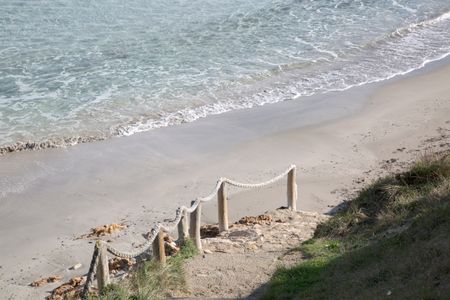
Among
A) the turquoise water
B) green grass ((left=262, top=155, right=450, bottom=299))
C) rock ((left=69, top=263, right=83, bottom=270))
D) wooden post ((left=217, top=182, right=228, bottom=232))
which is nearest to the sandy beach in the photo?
→ rock ((left=69, top=263, right=83, bottom=270))

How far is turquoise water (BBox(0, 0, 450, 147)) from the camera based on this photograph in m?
18.6

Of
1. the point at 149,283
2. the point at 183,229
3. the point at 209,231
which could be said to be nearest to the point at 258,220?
the point at 209,231

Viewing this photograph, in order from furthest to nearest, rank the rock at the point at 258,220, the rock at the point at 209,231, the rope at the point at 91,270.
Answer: the rock at the point at 258,220 < the rock at the point at 209,231 < the rope at the point at 91,270

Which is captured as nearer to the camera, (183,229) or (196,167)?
(183,229)

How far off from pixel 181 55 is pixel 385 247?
16.3 m

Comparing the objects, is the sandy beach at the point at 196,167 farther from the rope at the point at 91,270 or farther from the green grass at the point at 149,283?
the green grass at the point at 149,283

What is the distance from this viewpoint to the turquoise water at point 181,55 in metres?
18.6

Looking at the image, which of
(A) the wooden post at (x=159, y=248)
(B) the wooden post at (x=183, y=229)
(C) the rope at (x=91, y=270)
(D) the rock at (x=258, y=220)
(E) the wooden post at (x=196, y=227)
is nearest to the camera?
(C) the rope at (x=91, y=270)

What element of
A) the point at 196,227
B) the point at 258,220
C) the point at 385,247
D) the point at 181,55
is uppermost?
the point at 385,247

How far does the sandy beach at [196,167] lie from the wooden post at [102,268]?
6.11 ft

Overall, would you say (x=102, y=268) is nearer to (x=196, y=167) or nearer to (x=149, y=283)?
(x=149, y=283)

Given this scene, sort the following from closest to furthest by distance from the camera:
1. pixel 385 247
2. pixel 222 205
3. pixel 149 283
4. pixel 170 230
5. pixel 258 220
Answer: pixel 385 247, pixel 149 283, pixel 170 230, pixel 222 205, pixel 258 220

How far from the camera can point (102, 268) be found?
8383 mm

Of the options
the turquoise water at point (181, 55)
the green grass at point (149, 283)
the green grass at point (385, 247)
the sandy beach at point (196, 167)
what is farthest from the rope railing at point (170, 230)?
the turquoise water at point (181, 55)
